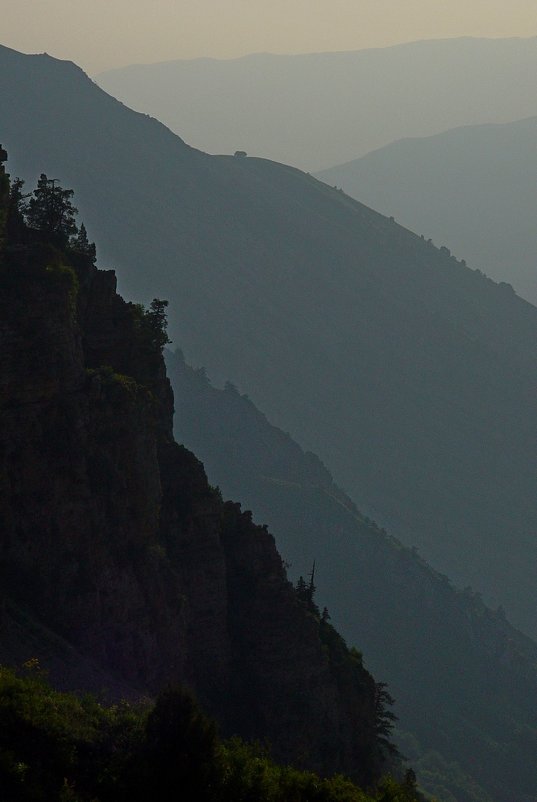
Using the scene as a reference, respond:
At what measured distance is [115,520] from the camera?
183 feet

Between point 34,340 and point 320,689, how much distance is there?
27941 mm

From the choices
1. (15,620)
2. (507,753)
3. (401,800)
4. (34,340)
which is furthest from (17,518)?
(507,753)

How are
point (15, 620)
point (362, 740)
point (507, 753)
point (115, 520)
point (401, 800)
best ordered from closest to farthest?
point (401, 800) → point (15, 620) → point (115, 520) → point (362, 740) → point (507, 753)

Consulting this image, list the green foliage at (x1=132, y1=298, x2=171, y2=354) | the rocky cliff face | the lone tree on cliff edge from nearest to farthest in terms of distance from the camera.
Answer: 1. the rocky cliff face
2. the lone tree on cliff edge
3. the green foliage at (x1=132, y1=298, x2=171, y2=354)

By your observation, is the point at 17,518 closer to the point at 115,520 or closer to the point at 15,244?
the point at 115,520

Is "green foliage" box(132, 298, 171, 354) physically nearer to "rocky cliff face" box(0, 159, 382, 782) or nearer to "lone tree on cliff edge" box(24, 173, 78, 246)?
"rocky cliff face" box(0, 159, 382, 782)

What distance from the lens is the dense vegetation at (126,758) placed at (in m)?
30.3

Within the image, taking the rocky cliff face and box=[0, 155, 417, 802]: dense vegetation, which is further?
the rocky cliff face

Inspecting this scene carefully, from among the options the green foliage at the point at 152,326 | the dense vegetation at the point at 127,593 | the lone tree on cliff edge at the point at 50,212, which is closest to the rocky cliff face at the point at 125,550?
the dense vegetation at the point at 127,593

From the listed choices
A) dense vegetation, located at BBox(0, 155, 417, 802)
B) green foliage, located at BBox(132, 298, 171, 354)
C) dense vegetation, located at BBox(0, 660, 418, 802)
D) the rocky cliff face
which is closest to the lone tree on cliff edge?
dense vegetation, located at BBox(0, 155, 417, 802)

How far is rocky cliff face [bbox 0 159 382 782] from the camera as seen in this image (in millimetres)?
51031

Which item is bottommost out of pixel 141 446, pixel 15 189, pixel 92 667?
pixel 92 667

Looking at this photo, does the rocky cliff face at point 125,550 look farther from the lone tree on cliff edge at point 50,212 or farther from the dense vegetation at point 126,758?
the dense vegetation at point 126,758

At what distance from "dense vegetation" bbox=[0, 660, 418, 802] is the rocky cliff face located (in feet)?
42.9
